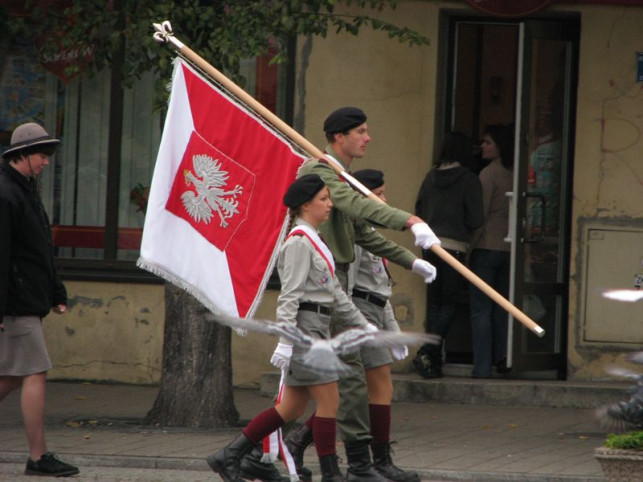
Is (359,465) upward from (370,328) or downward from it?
downward

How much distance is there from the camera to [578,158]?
458 inches

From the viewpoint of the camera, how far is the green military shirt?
7.48 metres

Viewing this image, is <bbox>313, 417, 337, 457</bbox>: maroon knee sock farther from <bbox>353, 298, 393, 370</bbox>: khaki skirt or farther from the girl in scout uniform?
<bbox>353, 298, 393, 370</bbox>: khaki skirt

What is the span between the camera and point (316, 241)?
7.46m

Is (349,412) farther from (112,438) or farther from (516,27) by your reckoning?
(516,27)

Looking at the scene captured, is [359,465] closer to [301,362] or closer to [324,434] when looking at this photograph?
[324,434]

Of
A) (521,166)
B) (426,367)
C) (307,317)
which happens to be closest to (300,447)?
(307,317)

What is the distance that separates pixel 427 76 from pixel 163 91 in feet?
10.1

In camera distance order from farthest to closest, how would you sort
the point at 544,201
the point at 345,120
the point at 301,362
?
the point at 544,201 → the point at 345,120 → the point at 301,362

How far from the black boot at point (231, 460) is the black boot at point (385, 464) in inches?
33.6

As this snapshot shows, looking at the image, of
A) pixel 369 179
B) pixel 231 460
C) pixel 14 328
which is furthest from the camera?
pixel 369 179

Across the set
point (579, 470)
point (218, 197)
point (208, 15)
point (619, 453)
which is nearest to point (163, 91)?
point (208, 15)

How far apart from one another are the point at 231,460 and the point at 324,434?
516 mm

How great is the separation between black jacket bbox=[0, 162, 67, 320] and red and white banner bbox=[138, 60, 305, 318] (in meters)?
0.59
